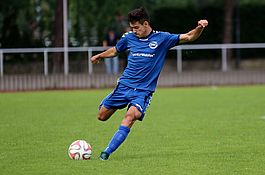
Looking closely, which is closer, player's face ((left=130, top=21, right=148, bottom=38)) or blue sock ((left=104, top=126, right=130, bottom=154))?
blue sock ((left=104, top=126, right=130, bottom=154))

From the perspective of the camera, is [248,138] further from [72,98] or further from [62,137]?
[72,98]

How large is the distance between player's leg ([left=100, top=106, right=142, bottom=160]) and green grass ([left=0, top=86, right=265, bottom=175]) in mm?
133

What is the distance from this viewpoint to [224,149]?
11562 mm

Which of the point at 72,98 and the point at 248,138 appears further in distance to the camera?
the point at 72,98

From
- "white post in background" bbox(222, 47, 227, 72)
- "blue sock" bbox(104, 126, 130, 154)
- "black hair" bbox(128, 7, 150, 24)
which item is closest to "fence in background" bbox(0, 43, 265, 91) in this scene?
"white post in background" bbox(222, 47, 227, 72)

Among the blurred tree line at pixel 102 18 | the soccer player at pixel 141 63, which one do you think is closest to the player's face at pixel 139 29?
the soccer player at pixel 141 63

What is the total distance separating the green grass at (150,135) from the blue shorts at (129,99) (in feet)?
2.12

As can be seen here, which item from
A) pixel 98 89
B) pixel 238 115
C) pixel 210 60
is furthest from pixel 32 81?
pixel 238 115

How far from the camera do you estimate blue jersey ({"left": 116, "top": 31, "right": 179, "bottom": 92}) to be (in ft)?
36.0

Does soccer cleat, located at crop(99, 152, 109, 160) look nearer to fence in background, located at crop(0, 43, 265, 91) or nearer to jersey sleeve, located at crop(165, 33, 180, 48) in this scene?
jersey sleeve, located at crop(165, 33, 180, 48)

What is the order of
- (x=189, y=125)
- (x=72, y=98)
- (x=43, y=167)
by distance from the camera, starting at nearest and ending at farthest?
(x=43, y=167) < (x=189, y=125) < (x=72, y=98)

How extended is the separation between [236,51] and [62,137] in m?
19.9

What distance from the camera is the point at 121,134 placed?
1052cm

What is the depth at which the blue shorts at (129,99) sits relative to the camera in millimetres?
10766
